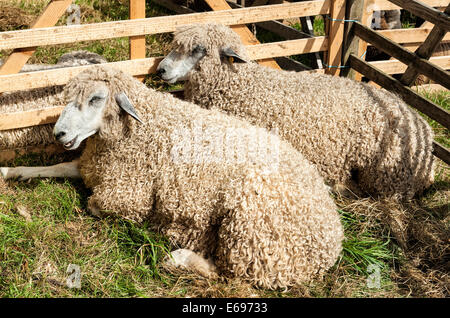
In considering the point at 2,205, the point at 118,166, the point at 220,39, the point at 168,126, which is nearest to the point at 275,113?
the point at 220,39

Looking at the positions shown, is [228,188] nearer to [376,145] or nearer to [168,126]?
[168,126]

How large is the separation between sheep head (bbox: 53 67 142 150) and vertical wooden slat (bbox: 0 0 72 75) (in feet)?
2.61

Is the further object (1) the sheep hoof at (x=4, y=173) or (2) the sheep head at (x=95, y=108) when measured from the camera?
(1) the sheep hoof at (x=4, y=173)

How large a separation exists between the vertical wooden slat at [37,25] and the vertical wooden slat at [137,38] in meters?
0.59

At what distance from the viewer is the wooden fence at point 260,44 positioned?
14.8ft

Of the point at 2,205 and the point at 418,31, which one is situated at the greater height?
the point at 418,31

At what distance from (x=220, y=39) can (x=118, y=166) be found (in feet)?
5.38

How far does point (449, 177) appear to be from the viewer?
5.21m

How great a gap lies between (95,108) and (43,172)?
1022 mm

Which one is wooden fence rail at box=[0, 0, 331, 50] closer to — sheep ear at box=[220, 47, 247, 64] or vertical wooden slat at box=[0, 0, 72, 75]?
vertical wooden slat at box=[0, 0, 72, 75]

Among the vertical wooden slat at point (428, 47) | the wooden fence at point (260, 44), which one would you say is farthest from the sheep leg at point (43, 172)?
the vertical wooden slat at point (428, 47)

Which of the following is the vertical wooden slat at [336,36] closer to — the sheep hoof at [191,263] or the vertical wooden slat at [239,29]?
the vertical wooden slat at [239,29]

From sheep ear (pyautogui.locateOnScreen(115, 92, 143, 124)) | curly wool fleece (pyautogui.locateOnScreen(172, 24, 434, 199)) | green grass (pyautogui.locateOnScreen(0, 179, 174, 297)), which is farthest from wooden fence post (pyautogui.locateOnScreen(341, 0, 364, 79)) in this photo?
green grass (pyautogui.locateOnScreen(0, 179, 174, 297))
